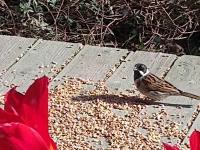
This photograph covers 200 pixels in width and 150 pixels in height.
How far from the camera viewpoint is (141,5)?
4.93 meters

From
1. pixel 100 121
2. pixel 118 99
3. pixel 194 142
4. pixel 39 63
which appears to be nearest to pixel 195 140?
pixel 194 142

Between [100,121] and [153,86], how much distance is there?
569 millimetres

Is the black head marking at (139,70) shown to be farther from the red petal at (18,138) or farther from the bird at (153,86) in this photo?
the red petal at (18,138)

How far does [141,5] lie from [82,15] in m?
0.51

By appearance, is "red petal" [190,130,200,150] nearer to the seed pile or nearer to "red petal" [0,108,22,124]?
"red petal" [0,108,22,124]

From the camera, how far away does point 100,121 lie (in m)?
2.63

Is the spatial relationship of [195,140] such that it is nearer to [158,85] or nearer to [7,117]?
[7,117]

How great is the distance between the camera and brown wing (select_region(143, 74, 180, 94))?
2.86 meters

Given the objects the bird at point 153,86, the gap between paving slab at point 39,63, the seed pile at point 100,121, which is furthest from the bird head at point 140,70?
the gap between paving slab at point 39,63

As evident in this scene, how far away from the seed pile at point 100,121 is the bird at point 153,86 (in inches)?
3.9

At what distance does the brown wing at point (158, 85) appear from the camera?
2857 mm

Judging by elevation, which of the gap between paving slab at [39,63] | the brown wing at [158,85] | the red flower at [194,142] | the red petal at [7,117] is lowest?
the gap between paving slab at [39,63]

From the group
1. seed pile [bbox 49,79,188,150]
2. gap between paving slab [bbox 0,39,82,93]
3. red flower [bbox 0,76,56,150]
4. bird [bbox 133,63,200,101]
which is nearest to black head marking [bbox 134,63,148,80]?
bird [bbox 133,63,200,101]


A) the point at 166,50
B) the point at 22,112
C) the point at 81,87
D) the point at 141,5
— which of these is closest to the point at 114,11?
the point at 141,5
